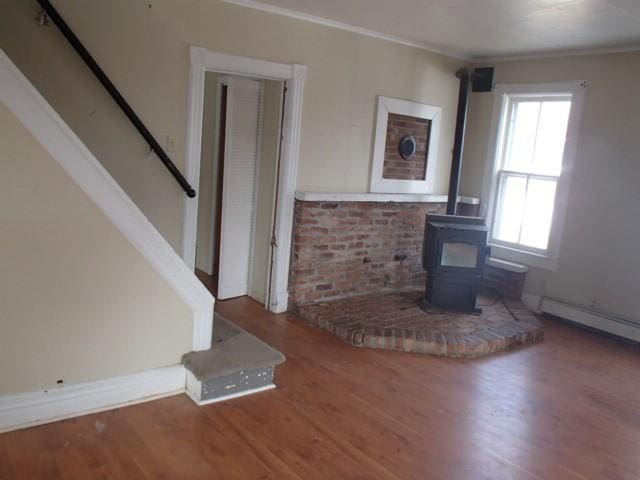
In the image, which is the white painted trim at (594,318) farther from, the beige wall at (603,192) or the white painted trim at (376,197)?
the white painted trim at (376,197)

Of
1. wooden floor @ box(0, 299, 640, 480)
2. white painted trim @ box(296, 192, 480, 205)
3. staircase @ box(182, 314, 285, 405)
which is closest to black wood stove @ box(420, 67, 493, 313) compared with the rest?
white painted trim @ box(296, 192, 480, 205)

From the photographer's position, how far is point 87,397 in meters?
2.66

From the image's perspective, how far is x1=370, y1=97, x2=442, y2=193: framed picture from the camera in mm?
4852

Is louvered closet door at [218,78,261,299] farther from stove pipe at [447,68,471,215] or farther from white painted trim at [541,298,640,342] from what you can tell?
white painted trim at [541,298,640,342]

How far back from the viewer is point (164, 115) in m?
3.60

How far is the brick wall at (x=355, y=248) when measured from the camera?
14.8ft

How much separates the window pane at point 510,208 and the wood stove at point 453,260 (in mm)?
882

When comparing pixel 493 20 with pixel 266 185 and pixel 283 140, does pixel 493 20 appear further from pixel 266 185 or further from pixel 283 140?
pixel 266 185

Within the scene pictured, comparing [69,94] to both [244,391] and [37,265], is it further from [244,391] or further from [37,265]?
[244,391]

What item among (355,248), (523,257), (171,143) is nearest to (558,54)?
(523,257)

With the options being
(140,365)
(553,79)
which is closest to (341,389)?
(140,365)

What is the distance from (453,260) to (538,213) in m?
1.19

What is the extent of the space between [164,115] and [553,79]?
3.54m

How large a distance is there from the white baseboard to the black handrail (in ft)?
11.1
